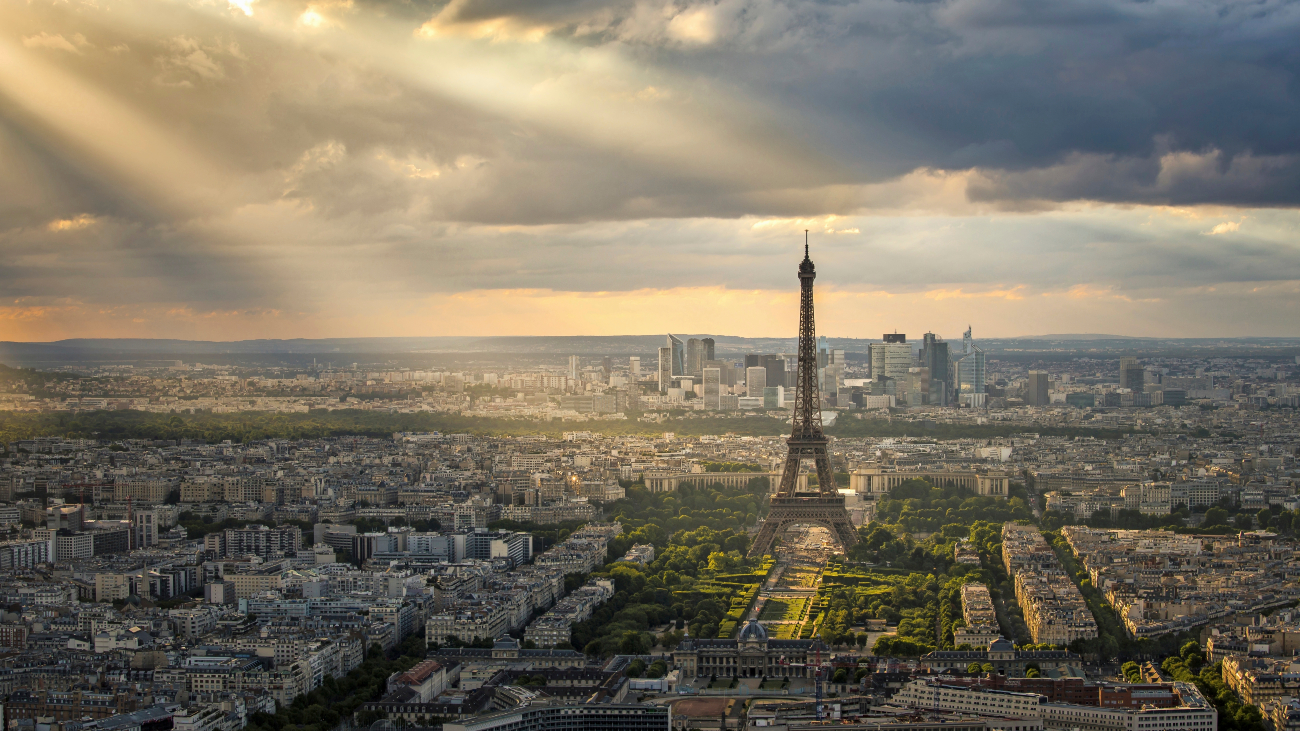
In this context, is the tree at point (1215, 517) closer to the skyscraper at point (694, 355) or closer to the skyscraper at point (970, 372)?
the skyscraper at point (970, 372)

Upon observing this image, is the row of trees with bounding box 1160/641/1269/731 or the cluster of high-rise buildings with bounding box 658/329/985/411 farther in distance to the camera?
the cluster of high-rise buildings with bounding box 658/329/985/411

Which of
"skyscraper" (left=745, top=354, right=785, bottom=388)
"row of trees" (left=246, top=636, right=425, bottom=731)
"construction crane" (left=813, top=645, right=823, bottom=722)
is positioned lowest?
"row of trees" (left=246, top=636, right=425, bottom=731)

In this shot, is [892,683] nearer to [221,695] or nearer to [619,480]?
[221,695]

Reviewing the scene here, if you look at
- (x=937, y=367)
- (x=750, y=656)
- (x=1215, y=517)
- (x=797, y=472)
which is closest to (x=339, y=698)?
(x=750, y=656)

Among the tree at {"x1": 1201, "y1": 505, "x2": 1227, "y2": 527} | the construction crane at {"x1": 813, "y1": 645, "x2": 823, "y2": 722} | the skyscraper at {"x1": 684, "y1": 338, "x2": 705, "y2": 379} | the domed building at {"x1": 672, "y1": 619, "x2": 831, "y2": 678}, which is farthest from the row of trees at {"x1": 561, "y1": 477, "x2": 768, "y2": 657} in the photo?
the skyscraper at {"x1": 684, "y1": 338, "x2": 705, "y2": 379}

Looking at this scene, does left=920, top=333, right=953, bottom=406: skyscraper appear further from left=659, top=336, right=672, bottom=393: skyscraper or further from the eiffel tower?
the eiffel tower

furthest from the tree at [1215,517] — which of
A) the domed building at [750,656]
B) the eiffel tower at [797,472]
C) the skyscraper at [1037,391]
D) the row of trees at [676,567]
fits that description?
the skyscraper at [1037,391]

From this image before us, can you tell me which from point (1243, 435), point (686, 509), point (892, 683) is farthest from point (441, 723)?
point (1243, 435)
